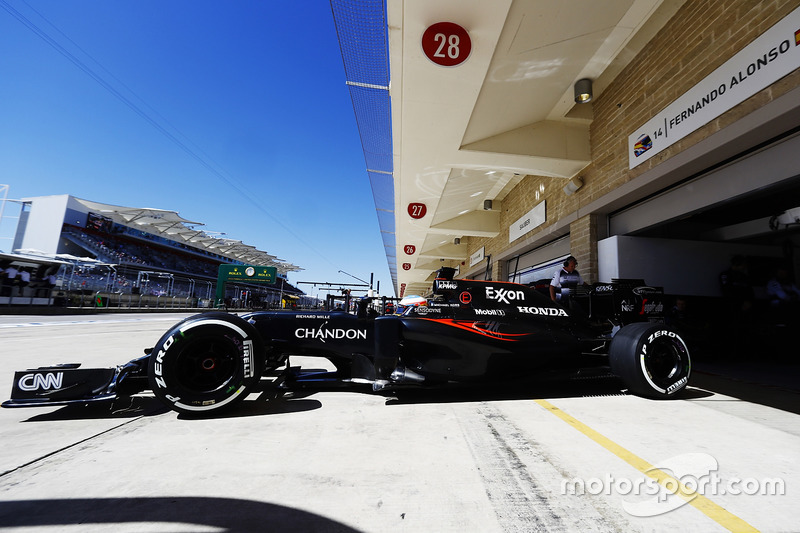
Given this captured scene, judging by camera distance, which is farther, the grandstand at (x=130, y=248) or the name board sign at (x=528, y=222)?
the grandstand at (x=130, y=248)

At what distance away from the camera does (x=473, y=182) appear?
31.8 ft

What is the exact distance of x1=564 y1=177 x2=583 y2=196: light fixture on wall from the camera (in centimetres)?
696

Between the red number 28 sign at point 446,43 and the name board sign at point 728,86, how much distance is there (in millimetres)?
2833

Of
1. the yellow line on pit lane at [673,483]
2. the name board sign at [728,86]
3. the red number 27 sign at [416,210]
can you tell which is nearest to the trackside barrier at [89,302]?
the red number 27 sign at [416,210]

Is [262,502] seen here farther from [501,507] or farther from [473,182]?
[473,182]

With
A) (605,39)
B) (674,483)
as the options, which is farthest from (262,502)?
(605,39)

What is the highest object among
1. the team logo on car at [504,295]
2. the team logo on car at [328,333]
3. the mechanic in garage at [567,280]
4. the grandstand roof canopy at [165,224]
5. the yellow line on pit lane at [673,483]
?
the grandstand roof canopy at [165,224]

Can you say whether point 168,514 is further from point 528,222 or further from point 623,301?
point 528,222

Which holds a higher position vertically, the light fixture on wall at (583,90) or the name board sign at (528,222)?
the light fixture on wall at (583,90)

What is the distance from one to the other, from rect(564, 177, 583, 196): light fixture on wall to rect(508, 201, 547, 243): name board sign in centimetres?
133

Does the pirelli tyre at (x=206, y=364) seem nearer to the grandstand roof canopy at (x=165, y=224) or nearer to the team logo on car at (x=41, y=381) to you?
the team logo on car at (x=41, y=381)

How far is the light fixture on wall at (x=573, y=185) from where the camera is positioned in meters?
6.96

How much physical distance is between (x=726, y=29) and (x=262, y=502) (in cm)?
604

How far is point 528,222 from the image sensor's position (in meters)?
9.53
